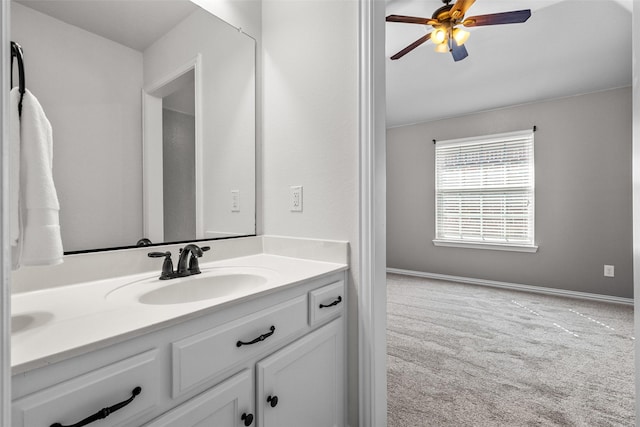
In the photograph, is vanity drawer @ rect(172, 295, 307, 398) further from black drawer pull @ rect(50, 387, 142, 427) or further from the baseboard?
the baseboard

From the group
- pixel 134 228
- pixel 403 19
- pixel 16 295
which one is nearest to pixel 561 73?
pixel 403 19

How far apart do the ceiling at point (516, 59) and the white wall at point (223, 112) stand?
136 cm

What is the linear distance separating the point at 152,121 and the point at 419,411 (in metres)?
1.93

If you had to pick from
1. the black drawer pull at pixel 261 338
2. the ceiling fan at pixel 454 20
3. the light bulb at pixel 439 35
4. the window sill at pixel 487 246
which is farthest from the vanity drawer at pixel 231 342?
the window sill at pixel 487 246

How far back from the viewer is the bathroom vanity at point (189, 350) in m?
0.60

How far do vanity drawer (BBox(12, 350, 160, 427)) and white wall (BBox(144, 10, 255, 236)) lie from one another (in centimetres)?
88

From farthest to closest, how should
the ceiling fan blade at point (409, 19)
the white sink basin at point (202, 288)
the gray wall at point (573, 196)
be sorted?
the gray wall at point (573, 196) → the ceiling fan blade at point (409, 19) → the white sink basin at point (202, 288)

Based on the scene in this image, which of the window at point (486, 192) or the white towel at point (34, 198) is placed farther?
the window at point (486, 192)

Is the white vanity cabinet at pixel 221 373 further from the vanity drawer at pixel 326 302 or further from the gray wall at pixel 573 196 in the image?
the gray wall at pixel 573 196

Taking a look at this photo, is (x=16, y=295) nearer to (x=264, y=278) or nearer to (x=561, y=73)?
(x=264, y=278)

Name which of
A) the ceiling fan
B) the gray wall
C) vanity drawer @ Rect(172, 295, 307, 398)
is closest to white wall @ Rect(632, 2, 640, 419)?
vanity drawer @ Rect(172, 295, 307, 398)

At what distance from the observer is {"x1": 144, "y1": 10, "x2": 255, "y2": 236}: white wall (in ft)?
4.79

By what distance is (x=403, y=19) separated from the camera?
2051mm

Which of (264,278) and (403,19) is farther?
(403,19)
